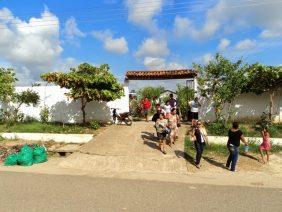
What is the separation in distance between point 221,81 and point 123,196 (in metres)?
10.5

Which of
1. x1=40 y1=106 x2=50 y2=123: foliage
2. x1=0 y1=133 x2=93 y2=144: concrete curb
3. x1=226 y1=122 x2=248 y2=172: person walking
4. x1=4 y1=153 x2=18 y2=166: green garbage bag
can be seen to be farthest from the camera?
x1=40 y1=106 x2=50 y2=123: foliage

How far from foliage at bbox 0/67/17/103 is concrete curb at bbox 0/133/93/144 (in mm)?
2507

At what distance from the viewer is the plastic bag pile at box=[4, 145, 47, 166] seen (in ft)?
39.5

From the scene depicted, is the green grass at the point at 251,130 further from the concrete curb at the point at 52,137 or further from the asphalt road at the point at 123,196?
the asphalt road at the point at 123,196

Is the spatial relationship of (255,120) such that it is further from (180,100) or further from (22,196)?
(22,196)

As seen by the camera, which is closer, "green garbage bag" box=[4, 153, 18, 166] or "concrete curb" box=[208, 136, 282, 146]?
"green garbage bag" box=[4, 153, 18, 166]

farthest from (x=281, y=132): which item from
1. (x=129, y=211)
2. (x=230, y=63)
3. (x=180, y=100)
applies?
(x=129, y=211)

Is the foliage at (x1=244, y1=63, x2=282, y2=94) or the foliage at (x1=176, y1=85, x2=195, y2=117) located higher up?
the foliage at (x1=244, y1=63, x2=282, y2=94)

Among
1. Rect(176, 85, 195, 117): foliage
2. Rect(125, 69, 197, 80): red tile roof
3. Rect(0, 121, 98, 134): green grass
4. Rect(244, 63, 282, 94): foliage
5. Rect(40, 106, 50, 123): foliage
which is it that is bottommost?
Rect(0, 121, 98, 134): green grass

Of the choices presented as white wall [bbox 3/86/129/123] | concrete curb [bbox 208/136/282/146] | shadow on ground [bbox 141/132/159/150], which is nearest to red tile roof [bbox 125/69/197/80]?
white wall [bbox 3/86/129/123]

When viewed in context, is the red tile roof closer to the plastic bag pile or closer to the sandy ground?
the sandy ground

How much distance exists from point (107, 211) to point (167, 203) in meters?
1.33

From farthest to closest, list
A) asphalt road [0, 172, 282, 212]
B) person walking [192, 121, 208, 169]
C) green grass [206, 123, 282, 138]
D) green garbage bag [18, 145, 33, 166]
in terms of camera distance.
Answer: green grass [206, 123, 282, 138] < green garbage bag [18, 145, 33, 166] < person walking [192, 121, 208, 169] < asphalt road [0, 172, 282, 212]

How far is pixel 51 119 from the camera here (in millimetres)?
19688
